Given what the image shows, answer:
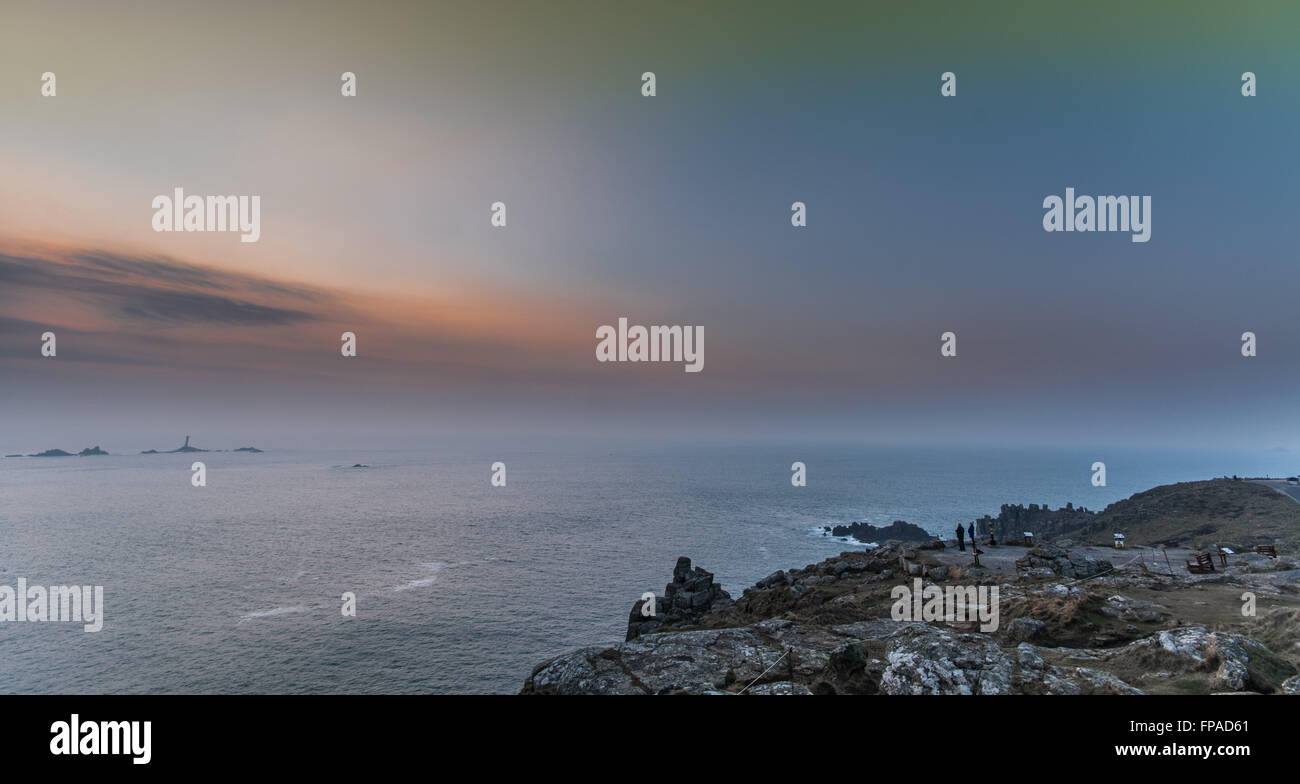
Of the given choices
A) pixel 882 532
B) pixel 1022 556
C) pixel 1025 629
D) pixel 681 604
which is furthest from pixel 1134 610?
pixel 882 532

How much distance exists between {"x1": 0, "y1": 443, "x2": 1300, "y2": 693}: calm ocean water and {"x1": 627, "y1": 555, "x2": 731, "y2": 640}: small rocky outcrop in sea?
1305 cm

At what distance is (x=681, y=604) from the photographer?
4053cm

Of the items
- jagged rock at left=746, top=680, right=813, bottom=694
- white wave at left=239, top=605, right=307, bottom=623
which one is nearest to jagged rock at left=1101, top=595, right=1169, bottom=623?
jagged rock at left=746, top=680, right=813, bottom=694

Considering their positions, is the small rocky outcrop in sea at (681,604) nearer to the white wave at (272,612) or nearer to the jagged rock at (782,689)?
the jagged rock at (782,689)

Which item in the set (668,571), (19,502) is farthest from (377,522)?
(19,502)

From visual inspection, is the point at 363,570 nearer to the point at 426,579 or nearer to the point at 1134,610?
the point at 426,579

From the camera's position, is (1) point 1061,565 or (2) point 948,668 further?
(1) point 1061,565

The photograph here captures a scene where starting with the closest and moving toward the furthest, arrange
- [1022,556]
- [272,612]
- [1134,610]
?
[1134,610] → [1022,556] → [272,612]

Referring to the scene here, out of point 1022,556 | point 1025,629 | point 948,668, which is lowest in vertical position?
point 1022,556

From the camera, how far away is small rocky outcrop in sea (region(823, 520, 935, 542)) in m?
102

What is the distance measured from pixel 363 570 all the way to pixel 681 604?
6218cm
